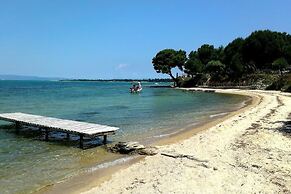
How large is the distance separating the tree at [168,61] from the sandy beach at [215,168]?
88.2 meters

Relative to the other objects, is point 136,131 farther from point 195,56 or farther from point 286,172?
point 195,56

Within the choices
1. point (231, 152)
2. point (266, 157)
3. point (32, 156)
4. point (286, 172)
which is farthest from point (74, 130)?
point (286, 172)

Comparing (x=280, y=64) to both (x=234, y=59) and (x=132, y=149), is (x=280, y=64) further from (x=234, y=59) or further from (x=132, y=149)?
(x=132, y=149)

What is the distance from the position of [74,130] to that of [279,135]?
32.1 ft

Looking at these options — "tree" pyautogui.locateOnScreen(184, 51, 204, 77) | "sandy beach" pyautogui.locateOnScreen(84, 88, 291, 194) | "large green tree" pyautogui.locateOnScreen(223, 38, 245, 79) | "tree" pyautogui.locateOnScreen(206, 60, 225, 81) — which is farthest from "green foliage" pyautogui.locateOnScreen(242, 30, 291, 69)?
"sandy beach" pyautogui.locateOnScreen(84, 88, 291, 194)

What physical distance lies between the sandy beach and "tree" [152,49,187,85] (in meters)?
88.2

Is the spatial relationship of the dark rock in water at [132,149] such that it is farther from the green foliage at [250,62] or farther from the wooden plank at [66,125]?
the green foliage at [250,62]

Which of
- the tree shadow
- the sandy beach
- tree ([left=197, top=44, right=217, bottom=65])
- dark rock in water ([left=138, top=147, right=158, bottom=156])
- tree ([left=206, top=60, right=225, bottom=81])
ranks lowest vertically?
the tree shadow

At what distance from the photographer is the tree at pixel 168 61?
347 ft

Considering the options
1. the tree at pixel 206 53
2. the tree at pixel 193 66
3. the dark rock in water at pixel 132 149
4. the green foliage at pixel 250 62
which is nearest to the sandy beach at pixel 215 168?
the dark rock in water at pixel 132 149

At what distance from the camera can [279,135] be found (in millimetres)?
17266

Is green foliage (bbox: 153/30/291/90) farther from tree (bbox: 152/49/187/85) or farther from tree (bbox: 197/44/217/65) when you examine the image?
tree (bbox: 152/49/187/85)

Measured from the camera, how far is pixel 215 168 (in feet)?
39.0

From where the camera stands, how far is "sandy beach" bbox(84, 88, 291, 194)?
1019cm
